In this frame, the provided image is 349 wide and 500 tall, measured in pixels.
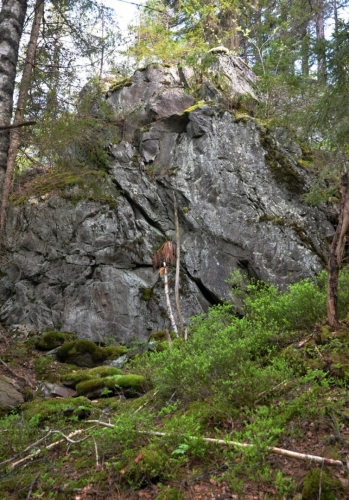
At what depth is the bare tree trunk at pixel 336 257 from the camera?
16.6 ft

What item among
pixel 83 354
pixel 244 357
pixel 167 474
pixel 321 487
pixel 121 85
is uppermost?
pixel 121 85

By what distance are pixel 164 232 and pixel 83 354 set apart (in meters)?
4.90

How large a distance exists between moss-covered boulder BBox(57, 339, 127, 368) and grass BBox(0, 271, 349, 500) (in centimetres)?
399

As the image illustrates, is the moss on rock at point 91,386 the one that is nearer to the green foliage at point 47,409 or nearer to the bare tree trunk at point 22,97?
the green foliage at point 47,409

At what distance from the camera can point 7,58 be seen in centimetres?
475

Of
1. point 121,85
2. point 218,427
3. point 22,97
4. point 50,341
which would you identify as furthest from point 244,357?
point 121,85

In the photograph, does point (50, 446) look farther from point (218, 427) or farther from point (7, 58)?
point (7, 58)

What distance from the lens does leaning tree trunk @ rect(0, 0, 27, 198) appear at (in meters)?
4.66

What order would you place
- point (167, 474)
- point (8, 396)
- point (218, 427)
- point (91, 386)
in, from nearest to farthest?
point (167, 474) → point (218, 427) → point (8, 396) → point (91, 386)

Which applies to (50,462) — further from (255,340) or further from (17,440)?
(255,340)

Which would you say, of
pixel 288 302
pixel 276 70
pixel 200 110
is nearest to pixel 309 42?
pixel 288 302

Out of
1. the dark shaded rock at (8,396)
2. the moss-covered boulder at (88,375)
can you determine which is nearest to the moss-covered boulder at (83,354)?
the moss-covered boulder at (88,375)

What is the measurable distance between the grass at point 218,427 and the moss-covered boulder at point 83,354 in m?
3.99

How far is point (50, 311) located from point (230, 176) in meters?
7.37
